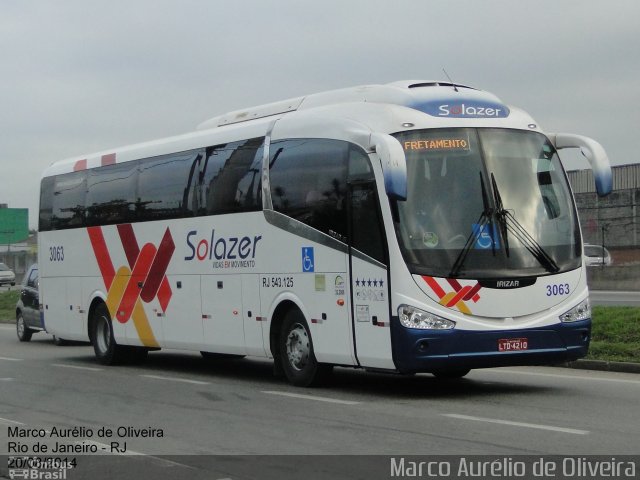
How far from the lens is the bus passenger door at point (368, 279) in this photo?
1373 centimetres

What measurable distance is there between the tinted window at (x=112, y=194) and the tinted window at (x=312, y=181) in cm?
468

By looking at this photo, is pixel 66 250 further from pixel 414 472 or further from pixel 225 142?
pixel 414 472

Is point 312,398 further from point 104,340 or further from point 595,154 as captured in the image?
point 104,340

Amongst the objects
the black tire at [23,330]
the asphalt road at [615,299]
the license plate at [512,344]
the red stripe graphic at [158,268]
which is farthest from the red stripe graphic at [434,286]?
the black tire at [23,330]

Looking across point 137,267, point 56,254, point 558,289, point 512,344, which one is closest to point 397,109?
point 558,289

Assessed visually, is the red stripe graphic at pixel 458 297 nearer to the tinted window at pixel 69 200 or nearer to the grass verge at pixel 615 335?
the grass verge at pixel 615 335

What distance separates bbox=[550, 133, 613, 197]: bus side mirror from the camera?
1432 centimetres

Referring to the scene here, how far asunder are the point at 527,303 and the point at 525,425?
273 cm

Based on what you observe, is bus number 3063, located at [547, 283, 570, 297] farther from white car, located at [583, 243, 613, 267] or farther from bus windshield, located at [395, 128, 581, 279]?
white car, located at [583, 243, 613, 267]

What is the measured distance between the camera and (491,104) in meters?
14.6

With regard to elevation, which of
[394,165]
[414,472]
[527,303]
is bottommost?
[414,472]

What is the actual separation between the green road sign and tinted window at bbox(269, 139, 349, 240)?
3472 inches

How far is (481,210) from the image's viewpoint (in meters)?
13.7

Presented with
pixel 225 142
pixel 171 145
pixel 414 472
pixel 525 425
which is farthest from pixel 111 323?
pixel 414 472
